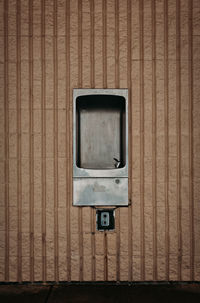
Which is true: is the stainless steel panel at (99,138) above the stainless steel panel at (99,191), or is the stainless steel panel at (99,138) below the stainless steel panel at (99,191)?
above

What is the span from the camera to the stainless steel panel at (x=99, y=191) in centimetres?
254

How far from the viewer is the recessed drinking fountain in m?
2.53

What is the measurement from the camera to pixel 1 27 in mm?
2537

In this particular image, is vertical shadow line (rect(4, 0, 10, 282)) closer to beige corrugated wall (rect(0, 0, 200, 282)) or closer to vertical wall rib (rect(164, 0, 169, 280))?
beige corrugated wall (rect(0, 0, 200, 282))

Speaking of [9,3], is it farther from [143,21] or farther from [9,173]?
[9,173]

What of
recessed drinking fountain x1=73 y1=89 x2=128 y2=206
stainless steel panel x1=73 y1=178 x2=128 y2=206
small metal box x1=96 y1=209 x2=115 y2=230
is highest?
recessed drinking fountain x1=73 y1=89 x2=128 y2=206

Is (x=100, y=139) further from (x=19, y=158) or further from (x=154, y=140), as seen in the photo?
(x=19, y=158)

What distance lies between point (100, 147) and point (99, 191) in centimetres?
39

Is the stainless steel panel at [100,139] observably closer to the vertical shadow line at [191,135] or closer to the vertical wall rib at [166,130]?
the vertical wall rib at [166,130]

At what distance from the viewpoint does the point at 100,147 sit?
2.60 metres

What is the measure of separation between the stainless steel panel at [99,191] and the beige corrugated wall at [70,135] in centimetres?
8

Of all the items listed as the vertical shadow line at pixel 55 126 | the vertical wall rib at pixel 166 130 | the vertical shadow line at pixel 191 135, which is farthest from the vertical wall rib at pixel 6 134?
the vertical shadow line at pixel 191 135

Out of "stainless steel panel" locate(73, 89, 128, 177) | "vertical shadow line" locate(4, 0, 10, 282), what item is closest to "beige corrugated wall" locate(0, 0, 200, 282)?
"vertical shadow line" locate(4, 0, 10, 282)

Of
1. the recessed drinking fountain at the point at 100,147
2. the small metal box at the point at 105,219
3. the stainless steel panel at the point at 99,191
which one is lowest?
the small metal box at the point at 105,219
